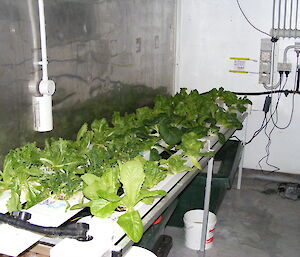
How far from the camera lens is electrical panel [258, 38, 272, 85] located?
150 inches

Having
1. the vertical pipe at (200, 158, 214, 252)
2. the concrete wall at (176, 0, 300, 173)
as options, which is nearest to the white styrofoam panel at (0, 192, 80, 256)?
the vertical pipe at (200, 158, 214, 252)

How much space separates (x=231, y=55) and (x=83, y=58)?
192 centimetres

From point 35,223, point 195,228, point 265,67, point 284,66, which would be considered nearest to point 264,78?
point 265,67

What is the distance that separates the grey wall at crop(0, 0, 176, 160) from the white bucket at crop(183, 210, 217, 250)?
927mm

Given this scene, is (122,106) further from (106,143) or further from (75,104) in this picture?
(106,143)

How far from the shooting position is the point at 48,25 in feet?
7.02

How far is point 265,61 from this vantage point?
3.86 meters

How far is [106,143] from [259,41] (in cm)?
230

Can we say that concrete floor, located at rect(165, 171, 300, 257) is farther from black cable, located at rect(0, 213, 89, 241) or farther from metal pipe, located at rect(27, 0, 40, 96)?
black cable, located at rect(0, 213, 89, 241)

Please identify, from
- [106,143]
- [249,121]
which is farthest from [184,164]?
[249,121]

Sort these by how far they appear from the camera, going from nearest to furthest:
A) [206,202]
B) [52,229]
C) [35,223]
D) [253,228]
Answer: [52,229]
[35,223]
[206,202]
[253,228]

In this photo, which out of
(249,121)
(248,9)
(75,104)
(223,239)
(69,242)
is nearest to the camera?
(69,242)

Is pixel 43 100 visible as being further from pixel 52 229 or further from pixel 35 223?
pixel 52 229

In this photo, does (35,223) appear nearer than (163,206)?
Yes
